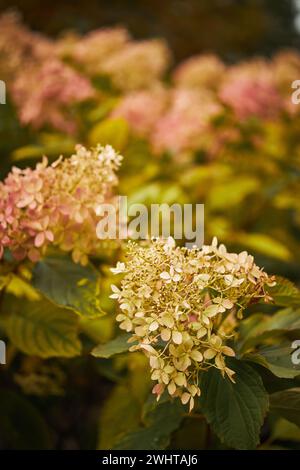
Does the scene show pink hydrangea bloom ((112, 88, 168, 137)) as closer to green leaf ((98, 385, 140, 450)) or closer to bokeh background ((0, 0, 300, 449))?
bokeh background ((0, 0, 300, 449))

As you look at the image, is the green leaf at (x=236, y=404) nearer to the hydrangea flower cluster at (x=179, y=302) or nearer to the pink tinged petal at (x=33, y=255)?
the hydrangea flower cluster at (x=179, y=302)

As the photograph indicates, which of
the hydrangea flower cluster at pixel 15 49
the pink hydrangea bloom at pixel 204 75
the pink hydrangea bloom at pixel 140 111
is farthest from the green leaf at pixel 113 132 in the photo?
the pink hydrangea bloom at pixel 204 75

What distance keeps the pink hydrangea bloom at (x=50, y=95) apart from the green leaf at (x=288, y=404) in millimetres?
1248

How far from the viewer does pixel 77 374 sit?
1717mm

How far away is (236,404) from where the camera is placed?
2.54 ft

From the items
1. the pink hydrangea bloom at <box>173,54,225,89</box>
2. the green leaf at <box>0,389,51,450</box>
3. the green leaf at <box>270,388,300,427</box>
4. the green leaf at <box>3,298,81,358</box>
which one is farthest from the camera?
the pink hydrangea bloom at <box>173,54,225,89</box>

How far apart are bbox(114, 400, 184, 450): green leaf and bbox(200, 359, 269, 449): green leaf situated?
14 cm

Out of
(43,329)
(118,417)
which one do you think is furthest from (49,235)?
(118,417)

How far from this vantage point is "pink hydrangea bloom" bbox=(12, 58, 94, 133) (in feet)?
5.92

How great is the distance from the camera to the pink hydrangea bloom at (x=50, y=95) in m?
1.81

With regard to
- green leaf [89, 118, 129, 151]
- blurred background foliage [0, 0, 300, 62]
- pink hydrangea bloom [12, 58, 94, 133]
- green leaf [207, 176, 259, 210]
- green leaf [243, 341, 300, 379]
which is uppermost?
blurred background foliage [0, 0, 300, 62]

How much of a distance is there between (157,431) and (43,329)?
0.96 feet

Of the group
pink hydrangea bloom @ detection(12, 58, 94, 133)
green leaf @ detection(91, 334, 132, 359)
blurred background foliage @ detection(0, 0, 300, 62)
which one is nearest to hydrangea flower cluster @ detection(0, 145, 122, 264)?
green leaf @ detection(91, 334, 132, 359)

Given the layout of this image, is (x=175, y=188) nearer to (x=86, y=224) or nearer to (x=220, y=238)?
(x=220, y=238)
